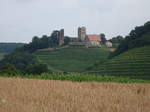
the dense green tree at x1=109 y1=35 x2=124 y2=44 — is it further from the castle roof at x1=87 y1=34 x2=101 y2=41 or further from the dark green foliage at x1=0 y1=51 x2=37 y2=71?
the dark green foliage at x1=0 y1=51 x2=37 y2=71

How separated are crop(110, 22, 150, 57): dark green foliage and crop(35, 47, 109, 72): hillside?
9.61m

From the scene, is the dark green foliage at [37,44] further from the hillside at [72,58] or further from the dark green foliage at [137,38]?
the dark green foliage at [137,38]

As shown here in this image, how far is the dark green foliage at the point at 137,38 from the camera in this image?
253 ft

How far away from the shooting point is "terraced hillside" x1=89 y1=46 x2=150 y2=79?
5784 cm

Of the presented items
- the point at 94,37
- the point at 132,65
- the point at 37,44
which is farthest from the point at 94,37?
the point at 132,65

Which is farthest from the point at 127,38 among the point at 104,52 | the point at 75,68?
the point at 104,52

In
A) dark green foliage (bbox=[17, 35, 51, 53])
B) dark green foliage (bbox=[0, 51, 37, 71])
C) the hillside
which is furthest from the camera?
dark green foliage (bbox=[17, 35, 51, 53])

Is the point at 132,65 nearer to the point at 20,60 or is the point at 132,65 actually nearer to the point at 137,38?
the point at 137,38

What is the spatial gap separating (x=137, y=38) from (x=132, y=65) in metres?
19.9

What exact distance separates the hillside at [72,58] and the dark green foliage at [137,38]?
9.61 meters

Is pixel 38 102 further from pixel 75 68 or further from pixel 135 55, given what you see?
pixel 75 68

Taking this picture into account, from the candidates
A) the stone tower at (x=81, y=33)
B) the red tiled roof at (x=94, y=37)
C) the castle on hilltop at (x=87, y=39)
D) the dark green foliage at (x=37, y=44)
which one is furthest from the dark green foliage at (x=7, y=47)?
the dark green foliage at (x=37, y=44)

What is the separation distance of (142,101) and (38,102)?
324 cm

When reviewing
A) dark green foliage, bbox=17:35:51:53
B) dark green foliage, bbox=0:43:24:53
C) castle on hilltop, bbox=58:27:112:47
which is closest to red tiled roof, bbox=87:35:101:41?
castle on hilltop, bbox=58:27:112:47
